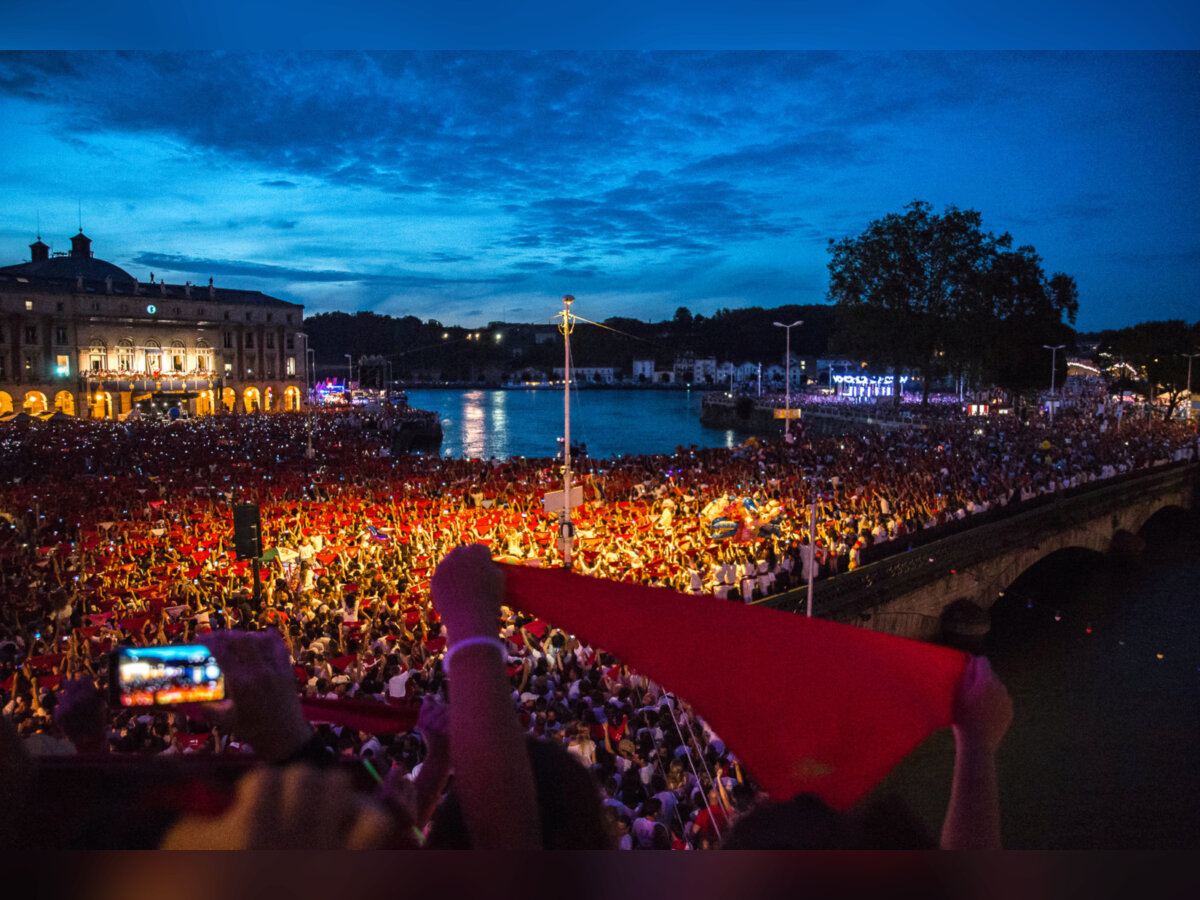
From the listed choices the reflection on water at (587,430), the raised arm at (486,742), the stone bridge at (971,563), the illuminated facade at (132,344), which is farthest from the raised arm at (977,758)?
the illuminated facade at (132,344)

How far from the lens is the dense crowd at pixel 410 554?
5750 mm

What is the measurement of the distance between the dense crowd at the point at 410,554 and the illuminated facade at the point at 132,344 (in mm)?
30905

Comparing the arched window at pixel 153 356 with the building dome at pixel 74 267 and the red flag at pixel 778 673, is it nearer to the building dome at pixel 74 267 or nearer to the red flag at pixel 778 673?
the building dome at pixel 74 267

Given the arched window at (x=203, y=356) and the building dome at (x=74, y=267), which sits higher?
the building dome at (x=74, y=267)

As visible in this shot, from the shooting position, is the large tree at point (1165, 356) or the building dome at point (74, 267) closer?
the large tree at point (1165, 356)

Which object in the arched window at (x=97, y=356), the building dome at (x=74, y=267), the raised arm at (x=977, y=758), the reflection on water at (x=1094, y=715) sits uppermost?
the building dome at (x=74, y=267)

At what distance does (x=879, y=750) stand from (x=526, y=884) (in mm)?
832

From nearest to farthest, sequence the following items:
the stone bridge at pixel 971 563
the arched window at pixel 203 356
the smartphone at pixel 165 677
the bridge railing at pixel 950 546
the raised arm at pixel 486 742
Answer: the raised arm at pixel 486 742 < the smartphone at pixel 165 677 < the bridge railing at pixel 950 546 < the stone bridge at pixel 971 563 < the arched window at pixel 203 356

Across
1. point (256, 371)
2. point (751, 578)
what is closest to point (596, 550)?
point (751, 578)

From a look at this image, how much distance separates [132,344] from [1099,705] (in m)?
64.1

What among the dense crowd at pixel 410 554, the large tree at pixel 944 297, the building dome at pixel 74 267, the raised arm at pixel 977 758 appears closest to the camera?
the raised arm at pixel 977 758

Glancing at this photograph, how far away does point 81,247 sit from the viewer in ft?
207

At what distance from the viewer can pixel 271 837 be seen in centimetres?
128

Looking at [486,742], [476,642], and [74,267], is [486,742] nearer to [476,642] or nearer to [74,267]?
[476,642]
